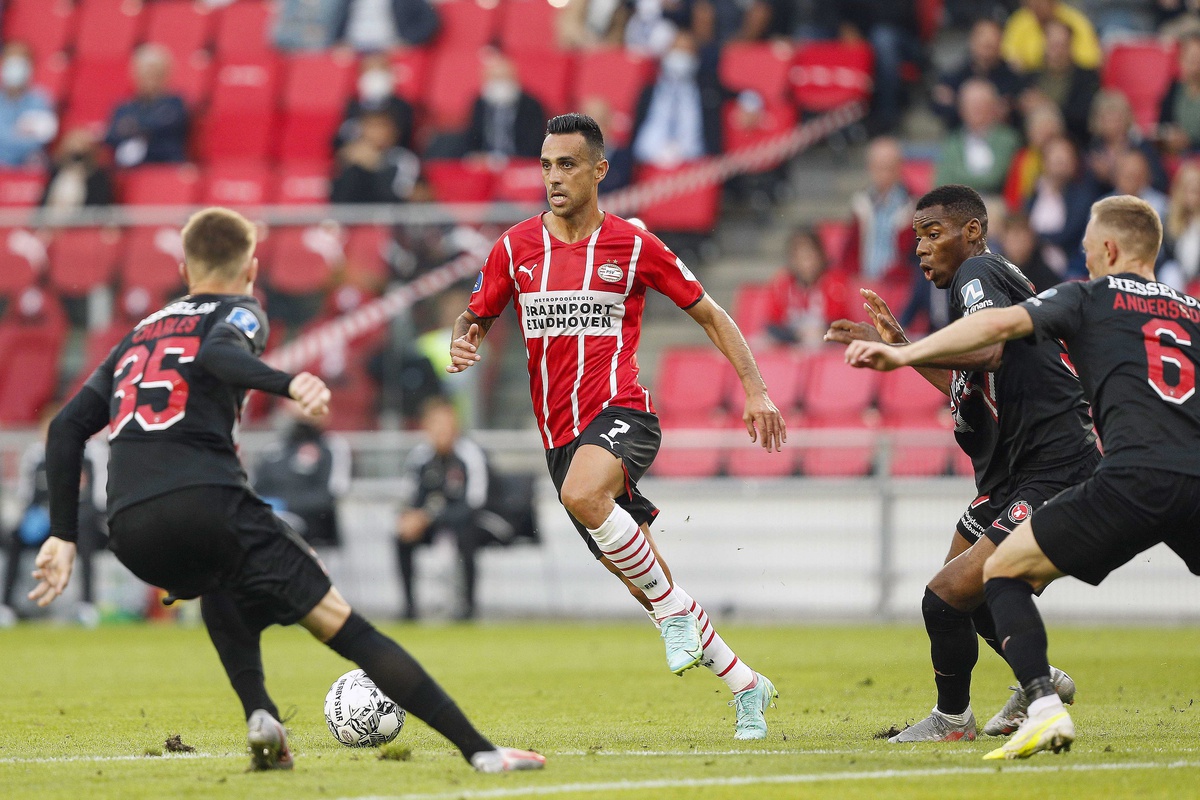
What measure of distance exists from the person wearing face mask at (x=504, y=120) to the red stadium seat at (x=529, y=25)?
199 centimetres

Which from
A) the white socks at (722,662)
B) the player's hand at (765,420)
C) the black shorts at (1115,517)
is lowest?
the white socks at (722,662)

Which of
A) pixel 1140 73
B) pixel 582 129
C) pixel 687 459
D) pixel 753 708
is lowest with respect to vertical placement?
pixel 753 708

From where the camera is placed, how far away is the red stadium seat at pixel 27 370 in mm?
16266

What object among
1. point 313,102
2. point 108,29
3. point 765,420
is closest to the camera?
point 765,420

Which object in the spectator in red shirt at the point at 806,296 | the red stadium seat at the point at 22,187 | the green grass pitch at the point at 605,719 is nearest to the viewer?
the green grass pitch at the point at 605,719

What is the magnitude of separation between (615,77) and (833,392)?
206 inches

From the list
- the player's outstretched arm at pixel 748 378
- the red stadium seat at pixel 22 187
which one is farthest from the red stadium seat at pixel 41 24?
the player's outstretched arm at pixel 748 378

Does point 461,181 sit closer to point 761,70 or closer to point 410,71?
point 410,71

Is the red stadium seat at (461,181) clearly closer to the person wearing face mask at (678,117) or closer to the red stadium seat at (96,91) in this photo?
the person wearing face mask at (678,117)

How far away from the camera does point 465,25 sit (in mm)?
20547

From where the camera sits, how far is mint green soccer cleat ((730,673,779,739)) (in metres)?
7.23

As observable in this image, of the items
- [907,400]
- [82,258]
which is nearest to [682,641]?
[907,400]

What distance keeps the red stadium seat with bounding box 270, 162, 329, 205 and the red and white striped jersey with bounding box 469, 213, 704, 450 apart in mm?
11237

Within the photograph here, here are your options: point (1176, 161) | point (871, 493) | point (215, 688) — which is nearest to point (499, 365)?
point (871, 493)
